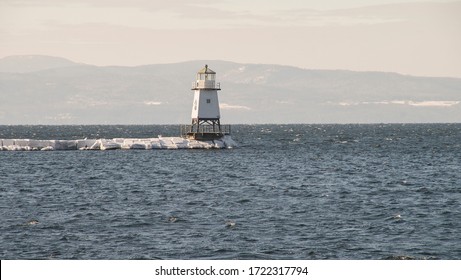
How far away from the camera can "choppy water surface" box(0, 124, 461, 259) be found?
1421 inches

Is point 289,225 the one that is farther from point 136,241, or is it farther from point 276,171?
point 276,171

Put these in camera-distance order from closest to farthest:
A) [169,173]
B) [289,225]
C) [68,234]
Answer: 1. [68,234]
2. [289,225]
3. [169,173]

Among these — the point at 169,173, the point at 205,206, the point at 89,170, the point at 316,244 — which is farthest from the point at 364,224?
the point at 89,170

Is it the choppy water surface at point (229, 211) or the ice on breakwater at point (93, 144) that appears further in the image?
the ice on breakwater at point (93, 144)

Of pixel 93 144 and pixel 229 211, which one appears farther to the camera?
pixel 93 144

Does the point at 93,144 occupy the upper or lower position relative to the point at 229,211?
upper

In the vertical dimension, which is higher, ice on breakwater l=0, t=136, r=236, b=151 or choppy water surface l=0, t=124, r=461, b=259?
ice on breakwater l=0, t=136, r=236, b=151

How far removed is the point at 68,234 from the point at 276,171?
129 feet

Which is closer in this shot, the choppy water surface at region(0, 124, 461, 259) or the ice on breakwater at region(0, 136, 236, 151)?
the choppy water surface at region(0, 124, 461, 259)

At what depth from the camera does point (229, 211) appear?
4769 cm

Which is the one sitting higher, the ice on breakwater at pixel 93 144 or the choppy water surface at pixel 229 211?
the ice on breakwater at pixel 93 144

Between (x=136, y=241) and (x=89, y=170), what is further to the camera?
(x=89, y=170)

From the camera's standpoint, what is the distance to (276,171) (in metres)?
77.1

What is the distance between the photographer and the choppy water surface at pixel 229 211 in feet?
118
